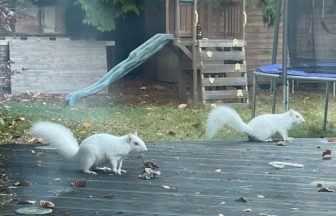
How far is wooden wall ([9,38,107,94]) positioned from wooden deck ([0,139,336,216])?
4388mm

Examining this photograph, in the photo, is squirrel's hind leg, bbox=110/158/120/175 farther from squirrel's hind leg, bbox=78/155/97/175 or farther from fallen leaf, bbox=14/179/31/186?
fallen leaf, bbox=14/179/31/186

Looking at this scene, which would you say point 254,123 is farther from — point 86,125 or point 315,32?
point 86,125

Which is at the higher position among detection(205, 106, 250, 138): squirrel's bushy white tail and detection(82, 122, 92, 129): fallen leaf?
detection(205, 106, 250, 138): squirrel's bushy white tail

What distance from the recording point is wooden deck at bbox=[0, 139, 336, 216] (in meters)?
2.52

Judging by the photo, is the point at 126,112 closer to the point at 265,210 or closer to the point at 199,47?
A: the point at 199,47

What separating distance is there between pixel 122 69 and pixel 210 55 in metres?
0.97

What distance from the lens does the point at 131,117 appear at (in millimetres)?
6395

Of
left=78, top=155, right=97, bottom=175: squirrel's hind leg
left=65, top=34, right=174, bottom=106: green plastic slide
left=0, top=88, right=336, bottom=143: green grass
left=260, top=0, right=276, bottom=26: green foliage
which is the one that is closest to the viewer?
left=78, top=155, right=97, bottom=175: squirrel's hind leg

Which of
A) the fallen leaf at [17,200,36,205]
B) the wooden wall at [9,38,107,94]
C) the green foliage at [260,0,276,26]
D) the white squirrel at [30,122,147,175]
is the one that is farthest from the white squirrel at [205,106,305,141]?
the green foliage at [260,0,276,26]

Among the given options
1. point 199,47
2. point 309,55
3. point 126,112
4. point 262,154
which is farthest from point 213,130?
point 199,47

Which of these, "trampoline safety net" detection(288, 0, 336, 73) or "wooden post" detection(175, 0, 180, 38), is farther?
"wooden post" detection(175, 0, 180, 38)

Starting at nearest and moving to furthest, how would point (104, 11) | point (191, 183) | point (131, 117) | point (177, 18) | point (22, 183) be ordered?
1. point (22, 183)
2. point (191, 183)
3. point (131, 117)
4. point (177, 18)
5. point (104, 11)

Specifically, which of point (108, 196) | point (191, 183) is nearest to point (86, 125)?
point (191, 183)

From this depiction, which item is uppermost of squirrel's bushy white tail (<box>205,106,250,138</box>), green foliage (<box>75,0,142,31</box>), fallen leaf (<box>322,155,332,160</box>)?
green foliage (<box>75,0,142,31</box>)
